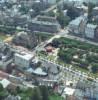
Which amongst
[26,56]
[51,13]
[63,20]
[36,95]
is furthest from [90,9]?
[36,95]

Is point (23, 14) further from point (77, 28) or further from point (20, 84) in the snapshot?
point (20, 84)

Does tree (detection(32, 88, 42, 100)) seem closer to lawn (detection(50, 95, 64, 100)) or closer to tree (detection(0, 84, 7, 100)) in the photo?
lawn (detection(50, 95, 64, 100))

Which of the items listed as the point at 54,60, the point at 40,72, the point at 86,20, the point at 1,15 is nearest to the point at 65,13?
the point at 86,20

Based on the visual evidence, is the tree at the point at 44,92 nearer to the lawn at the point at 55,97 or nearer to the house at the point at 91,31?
the lawn at the point at 55,97

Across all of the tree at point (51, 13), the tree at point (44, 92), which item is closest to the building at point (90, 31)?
the tree at point (51, 13)

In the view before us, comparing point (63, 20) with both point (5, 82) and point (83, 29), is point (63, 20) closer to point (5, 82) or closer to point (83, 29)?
point (83, 29)

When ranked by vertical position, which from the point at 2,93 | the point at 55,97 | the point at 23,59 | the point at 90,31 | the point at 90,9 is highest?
the point at 90,9
